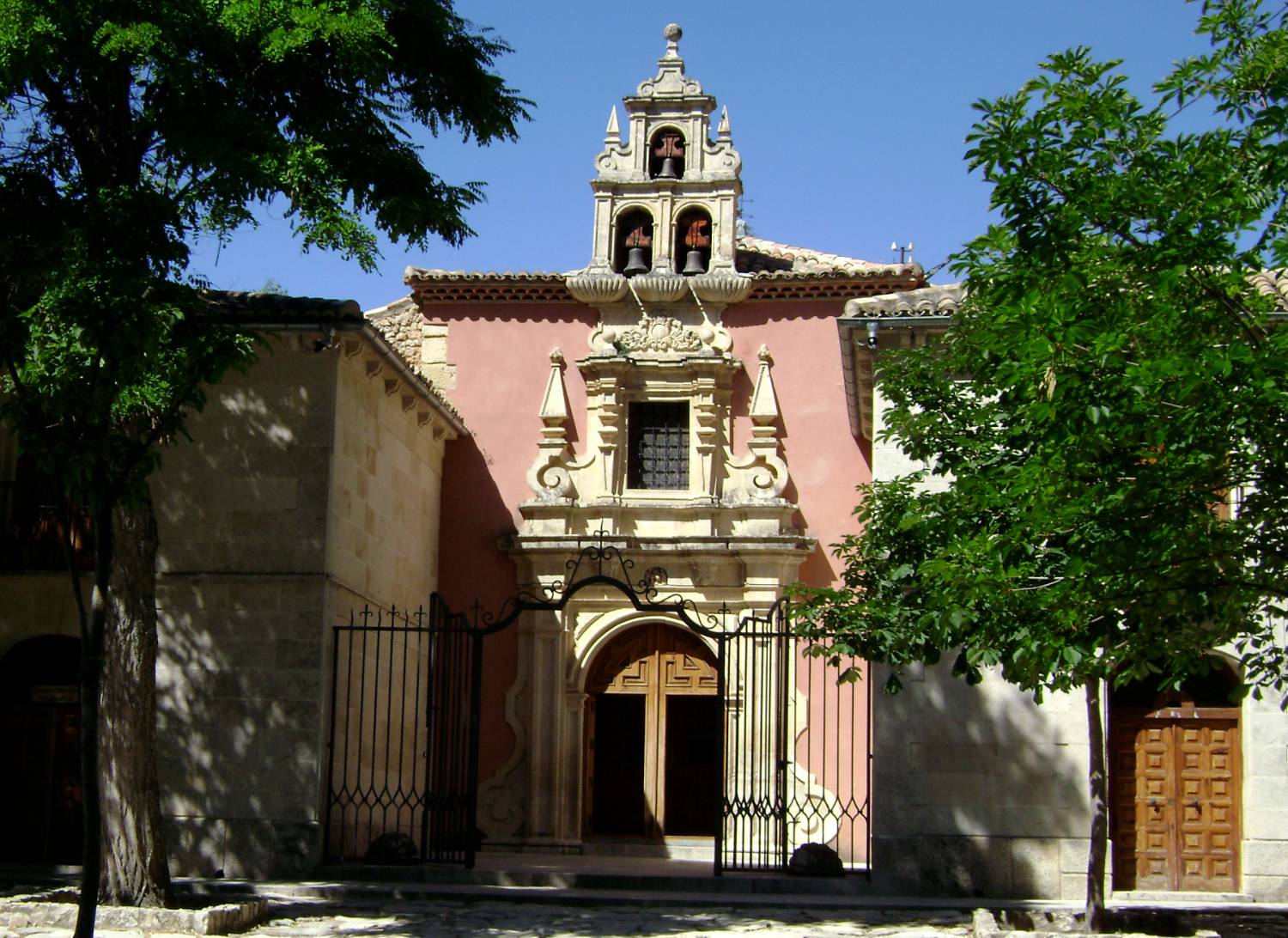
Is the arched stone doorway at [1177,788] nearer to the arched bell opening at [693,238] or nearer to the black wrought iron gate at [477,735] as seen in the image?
the black wrought iron gate at [477,735]

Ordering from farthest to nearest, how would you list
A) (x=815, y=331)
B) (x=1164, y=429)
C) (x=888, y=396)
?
1. (x=815, y=331)
2. (x=888, y=396)
3. (x=1164, y=429)

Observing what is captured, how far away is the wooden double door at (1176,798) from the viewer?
46.3 ft

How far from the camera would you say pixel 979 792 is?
13141 millimetres

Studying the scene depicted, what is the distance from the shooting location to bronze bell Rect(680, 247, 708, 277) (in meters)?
19.0

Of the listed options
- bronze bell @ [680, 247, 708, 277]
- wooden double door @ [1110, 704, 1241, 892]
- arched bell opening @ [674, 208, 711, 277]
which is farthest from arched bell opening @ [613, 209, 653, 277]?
wooden double door @ [1110, 704, 1241, 892]

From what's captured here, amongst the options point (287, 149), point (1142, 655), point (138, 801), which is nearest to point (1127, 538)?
point (1142, 655)

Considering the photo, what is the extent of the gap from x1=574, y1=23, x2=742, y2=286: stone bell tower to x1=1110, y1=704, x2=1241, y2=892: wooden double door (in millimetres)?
7352

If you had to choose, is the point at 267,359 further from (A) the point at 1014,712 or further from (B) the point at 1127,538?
(B) the point at 1127,538

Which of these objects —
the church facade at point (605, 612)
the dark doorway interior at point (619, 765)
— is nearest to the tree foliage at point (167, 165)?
the church facade at point (605, 612)

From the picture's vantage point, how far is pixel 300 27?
10.7 meters

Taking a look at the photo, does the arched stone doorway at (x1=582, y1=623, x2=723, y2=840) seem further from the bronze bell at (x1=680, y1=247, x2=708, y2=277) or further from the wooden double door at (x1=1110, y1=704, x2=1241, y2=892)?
the wooden double door at (x1=1110, y1=704, x2=1241, y2=892)

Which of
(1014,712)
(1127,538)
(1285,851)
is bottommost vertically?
(1285,851)

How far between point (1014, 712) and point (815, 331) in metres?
6.67

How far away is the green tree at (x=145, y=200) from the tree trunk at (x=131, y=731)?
1cm
